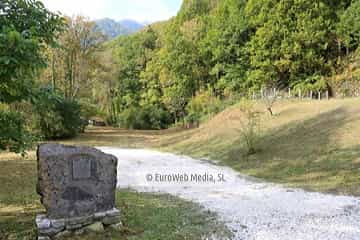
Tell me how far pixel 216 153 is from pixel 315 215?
9440 millimetres

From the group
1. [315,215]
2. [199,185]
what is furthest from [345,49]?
[315,215]

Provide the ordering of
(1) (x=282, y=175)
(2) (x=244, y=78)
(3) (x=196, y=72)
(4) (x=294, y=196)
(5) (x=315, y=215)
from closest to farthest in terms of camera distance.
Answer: (5) (x=315, y=215) < (4) (x=294, y=196) < (1) (x=282, y=175) < (2) (x=244, y=78) < (3) (x=196, y=72)

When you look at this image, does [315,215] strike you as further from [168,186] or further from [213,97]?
[213,97]

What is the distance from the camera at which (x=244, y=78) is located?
31422 millimetres

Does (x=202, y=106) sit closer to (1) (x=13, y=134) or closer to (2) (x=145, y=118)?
(2) (x=145, y=118)

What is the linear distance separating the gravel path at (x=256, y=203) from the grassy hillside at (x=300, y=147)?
1025 millimetres

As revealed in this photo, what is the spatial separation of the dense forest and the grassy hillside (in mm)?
7825

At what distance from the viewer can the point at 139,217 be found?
5.76 meters

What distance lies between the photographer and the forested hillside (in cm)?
2736

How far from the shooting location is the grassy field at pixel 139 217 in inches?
193

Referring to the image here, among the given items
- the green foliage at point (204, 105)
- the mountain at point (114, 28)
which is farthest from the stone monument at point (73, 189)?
the mountain at point (114, 28)

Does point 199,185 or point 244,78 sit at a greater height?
point 244,78

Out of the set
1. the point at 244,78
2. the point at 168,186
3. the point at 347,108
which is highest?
the point at 244,78

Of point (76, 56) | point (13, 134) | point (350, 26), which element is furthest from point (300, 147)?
point (76, 56)
